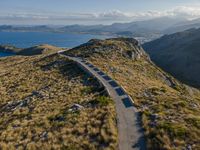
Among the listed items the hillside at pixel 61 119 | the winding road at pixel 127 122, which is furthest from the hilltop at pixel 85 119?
the winding road at pixel 127 122

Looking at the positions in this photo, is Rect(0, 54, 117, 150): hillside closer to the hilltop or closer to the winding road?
the hilltop

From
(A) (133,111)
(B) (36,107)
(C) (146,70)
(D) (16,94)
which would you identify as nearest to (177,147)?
(A) (133,111)

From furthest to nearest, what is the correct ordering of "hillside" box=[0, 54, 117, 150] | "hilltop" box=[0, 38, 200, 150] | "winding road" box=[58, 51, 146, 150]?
"hillside" box=[0, 54, 117, 150] < "hilltop" box=[0, 38, 200, 150] < "winding road" box=[58, 51, 146, 150]

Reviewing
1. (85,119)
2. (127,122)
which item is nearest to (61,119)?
(85,119)

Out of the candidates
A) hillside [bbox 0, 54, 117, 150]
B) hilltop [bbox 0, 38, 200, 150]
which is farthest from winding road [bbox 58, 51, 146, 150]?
hillside [bbox 0, 54, 117, 150]

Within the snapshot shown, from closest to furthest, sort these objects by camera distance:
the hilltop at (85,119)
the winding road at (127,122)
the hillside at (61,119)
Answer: the winding road at (127,122) → the hilltop at (85,119) → the hillside at (61,119)

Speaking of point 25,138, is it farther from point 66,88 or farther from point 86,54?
point 86,54

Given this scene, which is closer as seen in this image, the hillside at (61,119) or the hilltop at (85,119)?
the hilltop at (85,119)

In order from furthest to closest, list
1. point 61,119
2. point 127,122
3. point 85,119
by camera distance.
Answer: point 61,119
point 85,119
point 127,122

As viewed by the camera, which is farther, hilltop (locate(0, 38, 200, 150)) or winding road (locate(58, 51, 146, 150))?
hilltop (locate(0, 38, 200, 150))

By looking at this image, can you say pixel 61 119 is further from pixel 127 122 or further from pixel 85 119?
pixel 127 122

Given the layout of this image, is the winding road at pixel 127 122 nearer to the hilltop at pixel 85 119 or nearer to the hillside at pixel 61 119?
the hilltop at pixel 85 119

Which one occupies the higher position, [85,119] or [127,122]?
[127,122]
